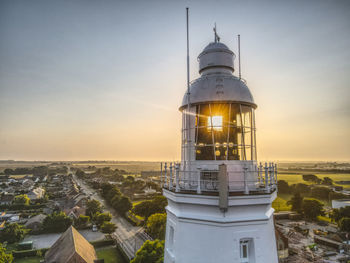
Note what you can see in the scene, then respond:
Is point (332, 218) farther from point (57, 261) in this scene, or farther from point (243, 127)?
point (243, 127)

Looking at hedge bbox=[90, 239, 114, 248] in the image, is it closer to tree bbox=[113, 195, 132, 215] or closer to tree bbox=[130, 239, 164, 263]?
tree bbox=[130, 239, 164, 263]

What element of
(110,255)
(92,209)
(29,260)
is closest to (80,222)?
(92,209)

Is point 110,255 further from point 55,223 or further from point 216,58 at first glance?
point 216,58

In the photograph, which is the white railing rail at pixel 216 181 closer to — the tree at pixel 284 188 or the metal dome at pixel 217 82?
the metal dome at pixel 217 82

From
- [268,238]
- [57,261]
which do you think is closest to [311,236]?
[57,261]

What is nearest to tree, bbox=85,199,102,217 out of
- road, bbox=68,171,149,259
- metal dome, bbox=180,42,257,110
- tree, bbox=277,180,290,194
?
road, bbox=68,171,149,259

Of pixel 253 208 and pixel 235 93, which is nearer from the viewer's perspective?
pixel 253 208
